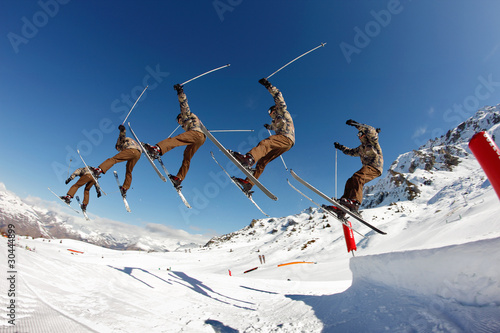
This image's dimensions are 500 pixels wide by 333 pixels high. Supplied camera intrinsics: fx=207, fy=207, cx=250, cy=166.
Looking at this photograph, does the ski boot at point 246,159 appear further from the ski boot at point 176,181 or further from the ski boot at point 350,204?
the ski boot at point 176,181

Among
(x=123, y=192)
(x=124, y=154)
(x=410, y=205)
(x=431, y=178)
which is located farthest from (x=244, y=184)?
(x=431, y=178)

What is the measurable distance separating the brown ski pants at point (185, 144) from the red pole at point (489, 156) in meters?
6.11

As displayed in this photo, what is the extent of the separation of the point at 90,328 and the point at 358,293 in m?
4.60

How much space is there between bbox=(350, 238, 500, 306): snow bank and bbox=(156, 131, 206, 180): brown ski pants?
5.88 m

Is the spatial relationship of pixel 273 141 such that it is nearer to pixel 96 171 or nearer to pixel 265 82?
pixel 265 82

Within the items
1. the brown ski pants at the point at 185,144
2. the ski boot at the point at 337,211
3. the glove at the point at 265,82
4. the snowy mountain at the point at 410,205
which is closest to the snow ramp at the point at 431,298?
the snowy mountain at the point at 410,205

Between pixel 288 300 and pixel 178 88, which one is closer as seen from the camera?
pixel 288 300

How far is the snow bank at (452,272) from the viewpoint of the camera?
2.49 meters

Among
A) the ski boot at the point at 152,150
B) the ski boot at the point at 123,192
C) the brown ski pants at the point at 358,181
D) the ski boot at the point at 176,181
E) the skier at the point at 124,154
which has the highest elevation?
the skier at the point at 124,154

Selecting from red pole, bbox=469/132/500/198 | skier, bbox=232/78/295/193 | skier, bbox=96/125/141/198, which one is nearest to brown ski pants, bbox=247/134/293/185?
skier, bbox=232/78/295/193

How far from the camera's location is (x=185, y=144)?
256 inches

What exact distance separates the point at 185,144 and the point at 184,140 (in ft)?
0.52

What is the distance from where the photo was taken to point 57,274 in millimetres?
4645

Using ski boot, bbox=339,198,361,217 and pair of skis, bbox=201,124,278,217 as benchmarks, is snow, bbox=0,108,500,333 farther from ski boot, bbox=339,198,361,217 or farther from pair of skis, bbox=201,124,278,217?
pair of skis, bbox=201,124,278,217
